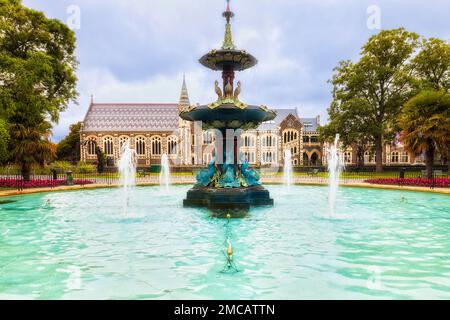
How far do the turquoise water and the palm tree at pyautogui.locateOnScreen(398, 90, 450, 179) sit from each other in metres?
15.8

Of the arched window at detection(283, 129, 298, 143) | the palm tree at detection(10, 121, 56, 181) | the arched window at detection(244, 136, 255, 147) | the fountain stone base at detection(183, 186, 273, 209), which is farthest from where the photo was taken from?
the arched window at detection(244, 136, 255, 147)

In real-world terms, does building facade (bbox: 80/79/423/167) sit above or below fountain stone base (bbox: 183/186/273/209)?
above

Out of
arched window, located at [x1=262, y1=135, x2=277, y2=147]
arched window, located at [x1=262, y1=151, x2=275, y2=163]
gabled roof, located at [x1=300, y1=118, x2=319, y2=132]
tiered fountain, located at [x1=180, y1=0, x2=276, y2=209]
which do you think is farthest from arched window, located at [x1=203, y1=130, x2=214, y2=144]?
tiered fountain, located at [x1=180, y1=0, x2=276, y2=209]

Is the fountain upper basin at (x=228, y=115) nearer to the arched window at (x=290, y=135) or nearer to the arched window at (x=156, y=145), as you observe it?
the arched window at (x=290, y=135)

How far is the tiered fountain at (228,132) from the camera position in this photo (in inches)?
590

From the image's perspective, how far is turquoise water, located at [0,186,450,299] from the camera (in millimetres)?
5875

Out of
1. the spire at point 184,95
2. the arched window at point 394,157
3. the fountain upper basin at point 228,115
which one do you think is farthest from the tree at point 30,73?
the arched window at point 394,157

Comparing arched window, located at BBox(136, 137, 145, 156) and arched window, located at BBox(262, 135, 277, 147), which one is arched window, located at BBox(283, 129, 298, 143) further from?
arched window, located at BBox(136, 137, 145, 156)

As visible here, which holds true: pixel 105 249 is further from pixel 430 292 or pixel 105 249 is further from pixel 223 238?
pixel 430 292

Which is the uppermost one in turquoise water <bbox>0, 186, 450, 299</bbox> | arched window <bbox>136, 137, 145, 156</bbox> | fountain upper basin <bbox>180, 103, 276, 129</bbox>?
arched window <bbox>136, 137, 145, 156</bbox>

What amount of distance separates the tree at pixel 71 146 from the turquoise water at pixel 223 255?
75.2 metres

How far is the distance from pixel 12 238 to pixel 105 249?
3.34 meters

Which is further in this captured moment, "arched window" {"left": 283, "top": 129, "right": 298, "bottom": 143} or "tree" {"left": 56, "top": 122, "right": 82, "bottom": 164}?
"tree" {"left": 56, "top": 122, "right": 82, "bottom": 164}

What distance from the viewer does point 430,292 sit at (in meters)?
5.70
